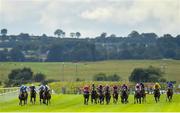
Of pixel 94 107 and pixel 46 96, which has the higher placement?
pixel 46 96

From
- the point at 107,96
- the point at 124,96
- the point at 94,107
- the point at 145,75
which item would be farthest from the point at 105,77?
the point at 94,107

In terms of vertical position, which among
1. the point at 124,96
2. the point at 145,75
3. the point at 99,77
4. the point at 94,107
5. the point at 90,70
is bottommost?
the point at 94,107

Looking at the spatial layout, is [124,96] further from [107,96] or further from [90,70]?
[90,70]

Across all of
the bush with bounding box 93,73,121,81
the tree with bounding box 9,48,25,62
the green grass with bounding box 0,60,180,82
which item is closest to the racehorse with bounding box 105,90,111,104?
the bush with bounding box 93,73,121,81

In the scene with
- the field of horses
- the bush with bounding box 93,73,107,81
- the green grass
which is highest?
the green grass

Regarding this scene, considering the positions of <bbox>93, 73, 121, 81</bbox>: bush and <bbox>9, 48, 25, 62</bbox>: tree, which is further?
<bbox>9, 48, 25, 62</bbox>: tree

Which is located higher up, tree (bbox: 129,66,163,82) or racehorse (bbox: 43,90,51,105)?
tree (bbox: 129,66,163,82)

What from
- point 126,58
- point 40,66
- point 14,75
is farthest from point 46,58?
point 14,75

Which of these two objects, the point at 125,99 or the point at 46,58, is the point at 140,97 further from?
the point at 46,58

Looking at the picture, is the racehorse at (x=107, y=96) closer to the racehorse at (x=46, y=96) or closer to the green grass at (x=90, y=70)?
the racehorse at (x=46, y=96)

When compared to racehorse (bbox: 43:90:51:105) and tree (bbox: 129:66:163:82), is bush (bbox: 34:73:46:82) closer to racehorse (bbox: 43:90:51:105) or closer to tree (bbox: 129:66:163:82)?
tree (bbox: 129:66:163:82)

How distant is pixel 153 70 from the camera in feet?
403

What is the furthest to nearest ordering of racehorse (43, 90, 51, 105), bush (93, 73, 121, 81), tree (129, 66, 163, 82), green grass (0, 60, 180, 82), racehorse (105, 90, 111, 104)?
green grass (0, 60, 180, 82) < bush (93, 73, 121, 81) < tree (129, 66, 163, 82) < racehorse (105, 90, 111, 104) < racehorse (43, 90, 51, 105)

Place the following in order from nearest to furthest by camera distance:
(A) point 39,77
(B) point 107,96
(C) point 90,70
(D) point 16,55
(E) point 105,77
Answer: (B) point 107,96
(A) point 39,77
(E) point 105,77
(C) point 90,70
(D) point 16,55
